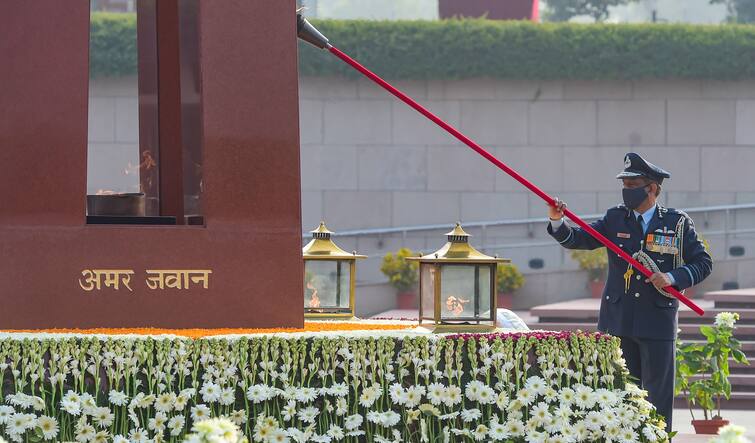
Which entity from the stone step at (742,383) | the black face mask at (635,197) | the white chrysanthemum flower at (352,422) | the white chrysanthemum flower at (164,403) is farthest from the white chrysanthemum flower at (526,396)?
the stone step at (742,383)

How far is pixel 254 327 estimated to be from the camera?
6375mm

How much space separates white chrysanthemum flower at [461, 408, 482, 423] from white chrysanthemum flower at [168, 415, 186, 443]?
1.07m

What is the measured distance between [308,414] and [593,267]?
14173 mm

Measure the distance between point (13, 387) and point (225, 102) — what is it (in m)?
1.62

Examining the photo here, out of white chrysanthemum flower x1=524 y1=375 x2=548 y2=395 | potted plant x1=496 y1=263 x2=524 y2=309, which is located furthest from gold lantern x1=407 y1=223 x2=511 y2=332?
potted plant x1=496 y1=263 x2=524 y2=309

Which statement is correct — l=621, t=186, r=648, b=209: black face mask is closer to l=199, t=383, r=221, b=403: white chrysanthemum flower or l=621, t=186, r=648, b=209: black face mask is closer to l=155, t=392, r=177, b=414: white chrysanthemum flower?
l=199, t=383, r=221, b=403: white chrysanthemum flower

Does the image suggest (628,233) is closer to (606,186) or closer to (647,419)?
(647,419)

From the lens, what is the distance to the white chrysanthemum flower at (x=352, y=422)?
5.61 metres

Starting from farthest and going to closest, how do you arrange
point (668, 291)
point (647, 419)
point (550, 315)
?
point (550, 315)
point (668, 291)
point (647, 419)

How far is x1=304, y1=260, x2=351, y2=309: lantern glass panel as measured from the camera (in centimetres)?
796

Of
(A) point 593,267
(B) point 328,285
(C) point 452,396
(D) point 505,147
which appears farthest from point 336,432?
(D) point 505,147

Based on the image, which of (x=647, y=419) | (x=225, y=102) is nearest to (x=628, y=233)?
(x=647, y=419)

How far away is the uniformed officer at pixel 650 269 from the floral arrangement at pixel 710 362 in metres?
2.94

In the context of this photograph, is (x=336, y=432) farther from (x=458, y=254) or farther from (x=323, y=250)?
(x=323, y=250)
